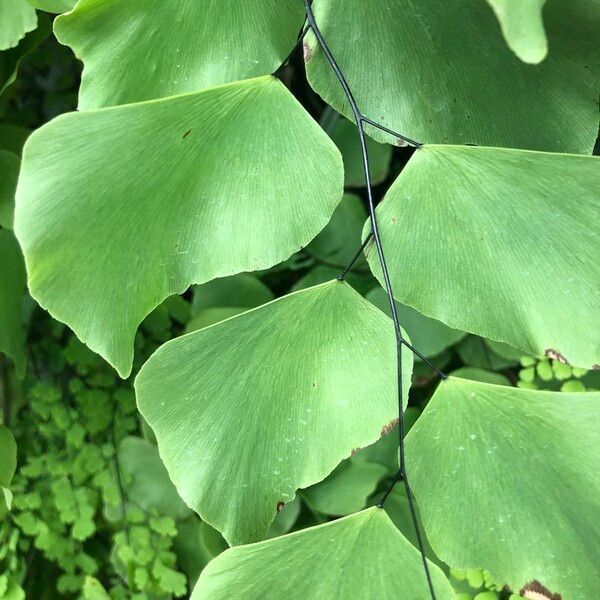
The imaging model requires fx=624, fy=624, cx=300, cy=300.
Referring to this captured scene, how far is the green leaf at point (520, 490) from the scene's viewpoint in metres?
0.31

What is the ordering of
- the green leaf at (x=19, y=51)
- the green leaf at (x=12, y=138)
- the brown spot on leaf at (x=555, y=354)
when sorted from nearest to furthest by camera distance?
the brown spot on leaf at (x=555, y=354)
the green leaf at (x=19, y=51)
the green leaf at (x=12, y=138)

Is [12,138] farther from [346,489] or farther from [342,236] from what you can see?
[346,489]

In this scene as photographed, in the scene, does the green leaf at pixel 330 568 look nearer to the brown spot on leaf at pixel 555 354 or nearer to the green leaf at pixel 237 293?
the brown spot on leaf at pixel 555 354

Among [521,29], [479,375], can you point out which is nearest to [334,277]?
[479,375]

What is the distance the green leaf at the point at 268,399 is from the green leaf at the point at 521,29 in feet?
0.51

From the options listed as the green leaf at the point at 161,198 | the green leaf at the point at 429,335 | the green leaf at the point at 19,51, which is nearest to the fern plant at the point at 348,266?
the green leaf at the point at 161,198

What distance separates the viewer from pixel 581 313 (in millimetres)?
303

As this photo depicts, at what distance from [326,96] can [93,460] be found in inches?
18.0

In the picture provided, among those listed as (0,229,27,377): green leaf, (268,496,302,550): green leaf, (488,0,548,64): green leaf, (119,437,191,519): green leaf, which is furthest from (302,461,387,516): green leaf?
(488,0,548,64): green leaf

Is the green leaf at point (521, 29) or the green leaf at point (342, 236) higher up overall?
the green leaf at point (521, 29)

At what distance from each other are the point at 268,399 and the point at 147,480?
13.8 inches

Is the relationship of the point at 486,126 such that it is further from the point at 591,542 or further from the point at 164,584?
the point at 164,584

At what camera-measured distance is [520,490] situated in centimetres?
31

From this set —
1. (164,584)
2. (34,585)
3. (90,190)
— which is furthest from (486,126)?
(34,585)
